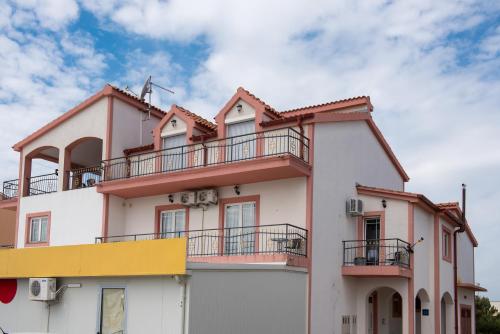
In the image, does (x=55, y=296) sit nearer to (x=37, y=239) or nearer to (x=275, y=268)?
(x=275, y=268)

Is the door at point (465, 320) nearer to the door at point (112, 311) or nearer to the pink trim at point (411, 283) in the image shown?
the pink trim at point (411, 283)

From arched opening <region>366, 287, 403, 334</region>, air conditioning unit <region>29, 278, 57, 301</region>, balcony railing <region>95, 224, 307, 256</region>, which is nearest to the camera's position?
air conditioning unit <region>29, 278, 57, 301</region>

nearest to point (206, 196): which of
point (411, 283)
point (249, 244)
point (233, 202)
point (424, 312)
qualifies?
point (233, 202)

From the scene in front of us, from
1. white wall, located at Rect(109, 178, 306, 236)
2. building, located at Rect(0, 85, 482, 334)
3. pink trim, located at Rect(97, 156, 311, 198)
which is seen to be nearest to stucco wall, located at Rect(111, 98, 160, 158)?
building, located at Rect(0, 85, 482, 334)

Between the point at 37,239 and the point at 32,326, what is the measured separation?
801 cm

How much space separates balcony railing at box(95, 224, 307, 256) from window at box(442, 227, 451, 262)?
24.5 feet

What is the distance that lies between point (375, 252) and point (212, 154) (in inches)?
264

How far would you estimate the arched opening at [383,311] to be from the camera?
74.9 feet

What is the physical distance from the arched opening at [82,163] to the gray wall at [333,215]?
30.5 ft

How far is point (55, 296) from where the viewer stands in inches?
701

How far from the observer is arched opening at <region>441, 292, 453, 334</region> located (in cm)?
2432

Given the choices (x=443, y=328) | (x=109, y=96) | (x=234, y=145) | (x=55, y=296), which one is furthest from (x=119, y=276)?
(x=443, y=328)

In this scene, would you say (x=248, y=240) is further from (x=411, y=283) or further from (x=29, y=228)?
(x=29, y=228)

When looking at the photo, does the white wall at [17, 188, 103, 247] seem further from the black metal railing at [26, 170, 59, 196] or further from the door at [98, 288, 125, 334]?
the door at [98, 288, 125, 334]
